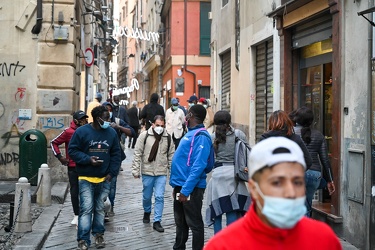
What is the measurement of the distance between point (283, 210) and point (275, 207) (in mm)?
32

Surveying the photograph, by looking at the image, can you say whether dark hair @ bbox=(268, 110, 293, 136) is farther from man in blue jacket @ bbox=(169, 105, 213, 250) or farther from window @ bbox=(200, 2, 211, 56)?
window @ bbox=(200, 2, 211, 56)

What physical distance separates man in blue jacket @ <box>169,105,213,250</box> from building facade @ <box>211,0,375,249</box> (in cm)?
222

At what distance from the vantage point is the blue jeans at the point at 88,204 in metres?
8.29

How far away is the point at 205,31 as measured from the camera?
32.8 metres

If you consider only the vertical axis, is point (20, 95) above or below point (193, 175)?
above

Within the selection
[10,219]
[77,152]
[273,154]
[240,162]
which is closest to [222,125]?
[240,162]

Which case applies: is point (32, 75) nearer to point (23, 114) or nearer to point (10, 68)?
point (10, 68)

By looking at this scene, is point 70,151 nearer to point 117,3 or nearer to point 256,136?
point 256,136

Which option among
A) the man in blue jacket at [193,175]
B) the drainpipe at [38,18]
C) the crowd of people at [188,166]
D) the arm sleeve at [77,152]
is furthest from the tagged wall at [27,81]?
the man in blue jacket at [193,175]

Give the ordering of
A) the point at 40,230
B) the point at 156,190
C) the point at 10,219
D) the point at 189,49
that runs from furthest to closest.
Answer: the point at 189,49, the point at 156,190, the point at 40,230, the point at 10,219

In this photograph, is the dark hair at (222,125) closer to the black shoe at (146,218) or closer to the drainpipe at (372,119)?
the drainpipe at (372,119)

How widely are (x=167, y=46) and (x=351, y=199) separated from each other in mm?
27818

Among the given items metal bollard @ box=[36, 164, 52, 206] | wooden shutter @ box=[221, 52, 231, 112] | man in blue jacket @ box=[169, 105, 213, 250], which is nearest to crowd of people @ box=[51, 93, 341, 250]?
man in blue jacket @ box=[169, 105, 213, 250]

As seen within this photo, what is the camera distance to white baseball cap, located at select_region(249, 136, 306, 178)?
8.32 feet
